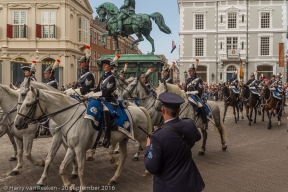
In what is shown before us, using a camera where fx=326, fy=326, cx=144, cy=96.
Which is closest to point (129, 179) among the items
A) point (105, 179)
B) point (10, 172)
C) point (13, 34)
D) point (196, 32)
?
point (105, 179)

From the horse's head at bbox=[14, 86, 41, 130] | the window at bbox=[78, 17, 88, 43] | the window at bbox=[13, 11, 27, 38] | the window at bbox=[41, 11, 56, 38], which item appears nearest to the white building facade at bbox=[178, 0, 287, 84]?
the window at bbox=[78, 17, 88, 43]

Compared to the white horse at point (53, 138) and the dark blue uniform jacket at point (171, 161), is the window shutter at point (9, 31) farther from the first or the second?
the dark blue uniform jacket at point (171, 161)

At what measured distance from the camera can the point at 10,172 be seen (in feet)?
25.3

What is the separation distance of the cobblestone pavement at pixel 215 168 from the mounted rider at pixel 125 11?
7688 mm

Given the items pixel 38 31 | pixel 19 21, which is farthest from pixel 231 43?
pixel 19 21

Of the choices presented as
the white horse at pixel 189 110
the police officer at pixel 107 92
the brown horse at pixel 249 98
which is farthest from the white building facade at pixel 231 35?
the police officer at pixel 107 92

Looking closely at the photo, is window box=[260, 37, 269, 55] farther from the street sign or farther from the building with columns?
the building with columns

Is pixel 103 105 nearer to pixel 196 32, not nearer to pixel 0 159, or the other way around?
pixel 0 159

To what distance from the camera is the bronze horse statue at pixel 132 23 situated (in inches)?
667

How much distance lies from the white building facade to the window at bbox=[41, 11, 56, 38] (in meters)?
17.0

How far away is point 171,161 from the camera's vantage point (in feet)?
11.3

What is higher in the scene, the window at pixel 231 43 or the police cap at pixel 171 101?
the window at pixel 231 43

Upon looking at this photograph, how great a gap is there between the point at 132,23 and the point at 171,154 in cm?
1429

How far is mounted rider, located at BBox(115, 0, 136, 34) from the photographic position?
17.0 metres
